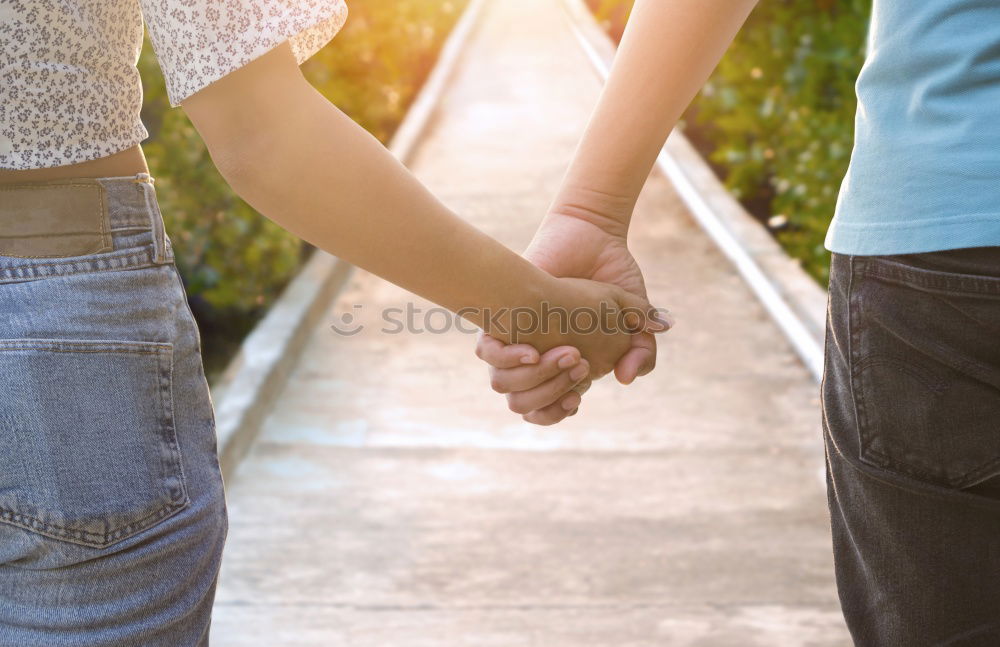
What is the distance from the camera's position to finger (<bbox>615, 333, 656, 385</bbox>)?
2361 millimetres

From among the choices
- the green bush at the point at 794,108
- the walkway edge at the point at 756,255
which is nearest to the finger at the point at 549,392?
the walkway edge at the point at 756,255

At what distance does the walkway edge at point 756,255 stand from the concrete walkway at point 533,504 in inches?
4.3

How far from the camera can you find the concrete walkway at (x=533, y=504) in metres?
3.32

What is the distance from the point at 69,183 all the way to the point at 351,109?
7297 millimetres

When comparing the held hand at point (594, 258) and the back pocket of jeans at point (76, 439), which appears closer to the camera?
the back pocket of jeans at point (76, 439)

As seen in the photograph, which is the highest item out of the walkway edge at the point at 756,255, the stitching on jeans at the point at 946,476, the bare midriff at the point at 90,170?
the bare midriff at the point at 90,170

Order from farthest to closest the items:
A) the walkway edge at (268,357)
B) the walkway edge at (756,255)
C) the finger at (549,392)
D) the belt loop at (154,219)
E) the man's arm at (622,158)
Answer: the walkway edge at (756,255)
the walkway edge at (268,357)
the finger at (549,392)
the man's arm at (622,158)
the belt loop at (154,219)

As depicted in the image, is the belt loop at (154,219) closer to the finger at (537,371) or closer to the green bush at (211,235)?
the finger at (537,371)

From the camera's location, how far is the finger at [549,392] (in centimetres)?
223

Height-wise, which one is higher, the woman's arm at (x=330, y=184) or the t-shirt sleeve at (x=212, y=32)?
the t-shirt sleeve at (x=212, y=32)

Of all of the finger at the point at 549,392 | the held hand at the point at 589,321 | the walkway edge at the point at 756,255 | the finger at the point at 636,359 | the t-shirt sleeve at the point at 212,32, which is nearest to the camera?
the t-shirt sleeve at the point at 212,32

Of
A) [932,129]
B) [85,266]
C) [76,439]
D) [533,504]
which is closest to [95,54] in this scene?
[85,266]

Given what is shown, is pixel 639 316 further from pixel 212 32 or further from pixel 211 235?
pixel 211 235

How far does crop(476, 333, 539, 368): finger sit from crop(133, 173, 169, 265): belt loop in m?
0.77
